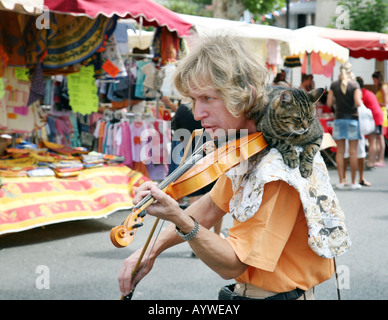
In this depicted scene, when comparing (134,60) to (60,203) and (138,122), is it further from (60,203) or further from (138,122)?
(60,203)

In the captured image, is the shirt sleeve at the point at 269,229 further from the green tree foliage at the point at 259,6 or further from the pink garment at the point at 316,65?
the green tree foliage at the point at 259,6

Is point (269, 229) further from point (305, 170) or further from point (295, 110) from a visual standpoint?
point (295, 110)

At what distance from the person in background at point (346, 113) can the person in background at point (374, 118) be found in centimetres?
141

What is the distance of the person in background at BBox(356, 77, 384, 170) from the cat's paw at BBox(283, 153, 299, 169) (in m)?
8.90

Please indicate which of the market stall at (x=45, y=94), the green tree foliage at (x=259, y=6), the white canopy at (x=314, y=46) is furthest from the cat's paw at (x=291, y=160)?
the green tree foliage at (x=259, y=6)

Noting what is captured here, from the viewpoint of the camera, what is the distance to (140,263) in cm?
169

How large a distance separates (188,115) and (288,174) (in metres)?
3.97

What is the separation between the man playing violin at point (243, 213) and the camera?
1469 mm

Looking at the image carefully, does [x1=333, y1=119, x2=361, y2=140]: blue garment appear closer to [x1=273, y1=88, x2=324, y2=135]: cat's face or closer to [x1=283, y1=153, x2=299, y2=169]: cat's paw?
[x1=273, y1=88, x2=324, y2=135]: cat's face

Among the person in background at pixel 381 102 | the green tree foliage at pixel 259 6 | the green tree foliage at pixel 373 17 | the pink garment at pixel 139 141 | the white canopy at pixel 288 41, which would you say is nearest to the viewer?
the pink garment at pixel 139 141

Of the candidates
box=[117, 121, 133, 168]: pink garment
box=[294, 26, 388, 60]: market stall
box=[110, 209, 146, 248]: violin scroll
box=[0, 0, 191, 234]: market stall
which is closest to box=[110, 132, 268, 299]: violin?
box=[110, 209, 146, 248]: violin scroll

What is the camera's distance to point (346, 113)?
8.53 meters

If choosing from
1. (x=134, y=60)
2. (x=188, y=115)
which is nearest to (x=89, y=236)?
(x=188, y=115)

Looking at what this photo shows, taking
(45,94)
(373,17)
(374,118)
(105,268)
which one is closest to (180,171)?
(105,268)
